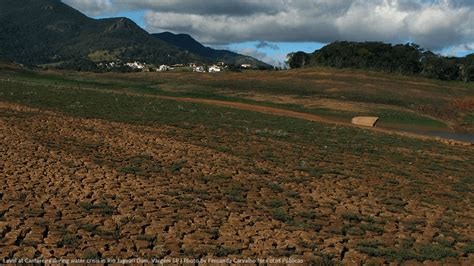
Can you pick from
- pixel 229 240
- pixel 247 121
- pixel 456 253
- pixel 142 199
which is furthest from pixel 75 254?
pixel 247 121

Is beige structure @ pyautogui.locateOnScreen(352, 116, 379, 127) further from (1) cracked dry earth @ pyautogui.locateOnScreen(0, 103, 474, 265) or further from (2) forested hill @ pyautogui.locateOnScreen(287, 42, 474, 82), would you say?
(2) forested hill @ pyautogui.locateOnScreen(287, 42, 474, 82)

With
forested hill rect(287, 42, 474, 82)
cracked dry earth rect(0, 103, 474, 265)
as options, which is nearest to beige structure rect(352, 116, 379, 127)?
cracked dry earth rect(0, 103, 474, 265)

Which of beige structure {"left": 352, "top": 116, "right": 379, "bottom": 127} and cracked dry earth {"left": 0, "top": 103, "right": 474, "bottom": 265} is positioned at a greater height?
cracked dry earth {"left": 0, "top": 103, "right": 474, "bottom": 265}

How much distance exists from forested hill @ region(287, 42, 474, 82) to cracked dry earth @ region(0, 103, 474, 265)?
109496mm

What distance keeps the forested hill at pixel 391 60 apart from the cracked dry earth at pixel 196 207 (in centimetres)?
10950

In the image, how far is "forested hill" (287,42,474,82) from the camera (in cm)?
12425

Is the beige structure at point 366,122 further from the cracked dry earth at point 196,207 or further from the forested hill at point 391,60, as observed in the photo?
the forested hill at point 391,60

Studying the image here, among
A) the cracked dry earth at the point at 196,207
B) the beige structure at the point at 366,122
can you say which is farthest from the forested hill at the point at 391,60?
Result: the cracked dry earth at the point at 196,207

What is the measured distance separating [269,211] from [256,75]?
89175 millimetres

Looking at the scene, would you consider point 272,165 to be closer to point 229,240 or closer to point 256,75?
point 229,240

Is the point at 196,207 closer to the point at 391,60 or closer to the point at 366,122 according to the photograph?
the point at 366,122

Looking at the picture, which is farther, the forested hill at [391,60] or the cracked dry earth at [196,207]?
the forested hill at [391,60]

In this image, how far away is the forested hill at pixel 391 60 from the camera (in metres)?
124

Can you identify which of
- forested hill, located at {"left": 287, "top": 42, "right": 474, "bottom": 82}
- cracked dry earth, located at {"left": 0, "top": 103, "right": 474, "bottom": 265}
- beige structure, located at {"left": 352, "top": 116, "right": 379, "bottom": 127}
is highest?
forested hill, located at {"left": 287, "top": 42, "right": 474, "bottom": 82}
